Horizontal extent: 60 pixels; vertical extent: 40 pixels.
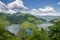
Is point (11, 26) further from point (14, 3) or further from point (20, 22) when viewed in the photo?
point (14, 3)

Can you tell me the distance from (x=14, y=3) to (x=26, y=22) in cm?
87

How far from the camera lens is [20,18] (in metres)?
7.78

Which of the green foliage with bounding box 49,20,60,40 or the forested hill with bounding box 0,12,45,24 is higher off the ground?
the forested hill with bounding box 0,12,45,24

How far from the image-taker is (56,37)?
5.90 m

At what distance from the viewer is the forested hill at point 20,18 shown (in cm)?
764

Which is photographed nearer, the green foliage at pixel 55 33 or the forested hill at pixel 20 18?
the green foliage at pixel 55 33

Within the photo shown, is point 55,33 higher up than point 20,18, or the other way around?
point 20,18

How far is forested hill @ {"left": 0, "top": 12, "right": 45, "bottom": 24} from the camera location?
7.64 meters

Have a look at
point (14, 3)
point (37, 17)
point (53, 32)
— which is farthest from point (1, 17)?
point (53, 32)

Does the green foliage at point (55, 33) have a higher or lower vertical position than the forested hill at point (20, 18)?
lower

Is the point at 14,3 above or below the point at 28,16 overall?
above

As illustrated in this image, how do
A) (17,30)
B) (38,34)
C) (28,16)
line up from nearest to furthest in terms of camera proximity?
(38,34) → (17,30) → (28,16)

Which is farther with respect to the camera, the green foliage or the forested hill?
the forested hill

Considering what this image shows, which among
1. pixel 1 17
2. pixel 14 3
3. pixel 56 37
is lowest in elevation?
pixel 56 37
